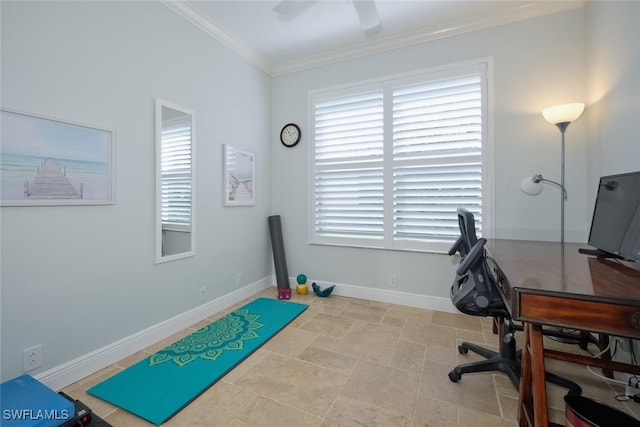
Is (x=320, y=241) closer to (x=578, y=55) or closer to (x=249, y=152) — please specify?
(x=249, y=152)

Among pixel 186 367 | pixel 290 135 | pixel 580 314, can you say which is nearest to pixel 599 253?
pixel 580 314

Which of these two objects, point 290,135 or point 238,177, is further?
point 290,135

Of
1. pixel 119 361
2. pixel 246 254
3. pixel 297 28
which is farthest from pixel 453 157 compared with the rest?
pixel 119 361

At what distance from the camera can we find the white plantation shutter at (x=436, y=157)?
2.70m

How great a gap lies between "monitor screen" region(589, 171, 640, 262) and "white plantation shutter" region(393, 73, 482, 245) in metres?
0.98

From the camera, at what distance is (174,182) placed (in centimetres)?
244

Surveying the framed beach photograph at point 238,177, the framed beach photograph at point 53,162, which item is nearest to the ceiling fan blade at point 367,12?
the framed beach photograph at point 238,177

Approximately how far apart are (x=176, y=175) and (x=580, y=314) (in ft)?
8.94

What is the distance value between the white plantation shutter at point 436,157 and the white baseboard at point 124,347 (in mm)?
2101

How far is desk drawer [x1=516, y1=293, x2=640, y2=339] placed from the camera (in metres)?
0.95

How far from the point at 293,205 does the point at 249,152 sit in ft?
2.78

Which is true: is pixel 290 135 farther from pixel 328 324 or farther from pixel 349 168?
pixel 328 324

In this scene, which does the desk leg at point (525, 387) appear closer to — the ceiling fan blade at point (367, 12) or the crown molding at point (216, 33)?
the ceiling fan blade at point (367, 12)

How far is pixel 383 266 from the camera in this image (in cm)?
313
